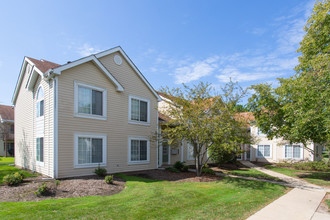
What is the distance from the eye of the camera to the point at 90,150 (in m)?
11.7

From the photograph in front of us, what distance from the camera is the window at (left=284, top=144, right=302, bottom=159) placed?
74.3 ft

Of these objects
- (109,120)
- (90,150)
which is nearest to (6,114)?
(109,120)

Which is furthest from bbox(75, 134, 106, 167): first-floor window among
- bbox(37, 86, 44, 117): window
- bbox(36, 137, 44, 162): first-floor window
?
bbox(37, 86, 44, 117): window

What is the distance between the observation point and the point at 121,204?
20.9 feet

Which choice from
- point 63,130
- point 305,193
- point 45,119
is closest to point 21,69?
point 45,119

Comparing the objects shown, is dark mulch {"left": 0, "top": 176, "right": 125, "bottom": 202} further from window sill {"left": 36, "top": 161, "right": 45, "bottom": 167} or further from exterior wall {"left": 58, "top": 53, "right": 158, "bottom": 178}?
exterior wall {"left": 58, "top": 53, "right": 158, "bottom": 178}

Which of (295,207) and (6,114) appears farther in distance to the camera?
(6,114)

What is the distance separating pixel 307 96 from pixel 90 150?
38.1ft

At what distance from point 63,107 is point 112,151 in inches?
150

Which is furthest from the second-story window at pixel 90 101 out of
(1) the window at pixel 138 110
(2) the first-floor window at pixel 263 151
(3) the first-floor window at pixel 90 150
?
(2) the first-floor window at pixel 263 151

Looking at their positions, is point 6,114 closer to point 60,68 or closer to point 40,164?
point 40,164

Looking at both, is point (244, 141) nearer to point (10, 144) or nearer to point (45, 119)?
point (45, 119)

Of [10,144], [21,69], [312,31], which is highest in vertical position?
[312,31]

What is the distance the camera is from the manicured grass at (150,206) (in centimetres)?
546
